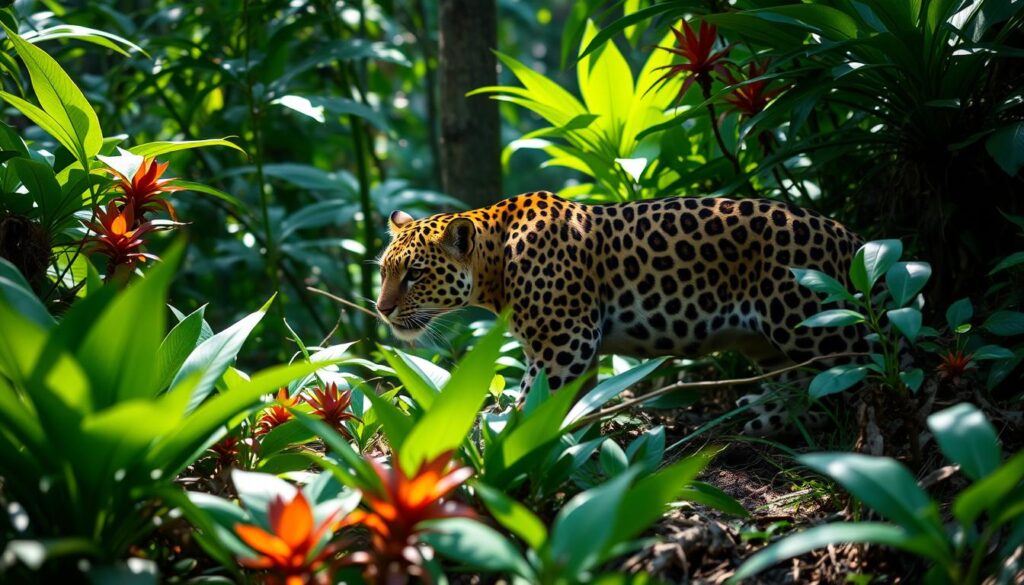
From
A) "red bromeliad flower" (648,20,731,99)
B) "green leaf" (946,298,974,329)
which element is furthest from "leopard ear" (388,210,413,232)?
"green leaf" (946,298,974,329)

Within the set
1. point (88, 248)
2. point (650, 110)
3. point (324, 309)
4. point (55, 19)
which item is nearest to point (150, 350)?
point (88, 248)

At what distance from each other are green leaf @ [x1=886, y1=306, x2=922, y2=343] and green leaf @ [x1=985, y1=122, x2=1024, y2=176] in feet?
3.28

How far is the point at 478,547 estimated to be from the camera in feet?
7.63

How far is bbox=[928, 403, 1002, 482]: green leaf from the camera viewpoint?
7.92 feet

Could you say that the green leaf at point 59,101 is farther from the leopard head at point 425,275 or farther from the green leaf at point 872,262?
the green leaf at point 872,262

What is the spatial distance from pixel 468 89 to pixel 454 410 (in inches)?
135

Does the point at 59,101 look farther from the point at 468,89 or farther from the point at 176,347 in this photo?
the point at 468,89

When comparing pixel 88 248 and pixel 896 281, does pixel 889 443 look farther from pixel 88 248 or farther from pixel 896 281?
pixel 88 248

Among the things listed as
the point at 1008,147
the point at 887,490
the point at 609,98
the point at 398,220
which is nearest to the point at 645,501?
the point at 887,490

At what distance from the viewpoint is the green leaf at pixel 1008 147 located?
12.3 ft

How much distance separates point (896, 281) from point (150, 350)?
224 centimetres

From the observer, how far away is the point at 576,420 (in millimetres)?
3086

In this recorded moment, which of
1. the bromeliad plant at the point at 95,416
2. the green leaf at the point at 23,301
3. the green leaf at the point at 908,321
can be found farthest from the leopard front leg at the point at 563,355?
the green leaf at the point at 23,301

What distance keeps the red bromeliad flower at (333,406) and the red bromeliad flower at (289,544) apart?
111 cm
